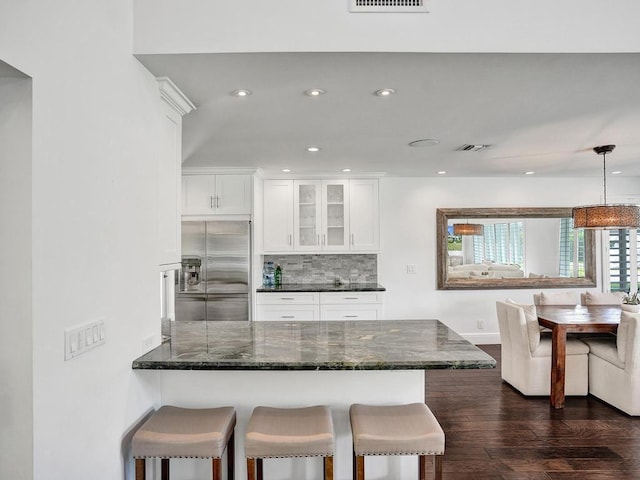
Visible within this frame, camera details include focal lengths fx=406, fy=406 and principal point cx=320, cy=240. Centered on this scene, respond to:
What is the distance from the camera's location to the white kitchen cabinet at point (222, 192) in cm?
468

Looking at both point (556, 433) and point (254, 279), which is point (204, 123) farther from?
point (556, 433)

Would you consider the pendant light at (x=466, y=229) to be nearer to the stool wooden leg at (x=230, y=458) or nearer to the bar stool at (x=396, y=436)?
the bar stool at (x=396, y=436)

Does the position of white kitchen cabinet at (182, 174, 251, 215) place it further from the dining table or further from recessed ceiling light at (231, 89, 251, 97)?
the dining table

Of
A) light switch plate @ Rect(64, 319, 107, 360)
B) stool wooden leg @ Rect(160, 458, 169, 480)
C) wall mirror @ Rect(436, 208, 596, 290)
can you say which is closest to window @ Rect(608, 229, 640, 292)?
wall mirror @ Rect(436, 208, 596, 290)

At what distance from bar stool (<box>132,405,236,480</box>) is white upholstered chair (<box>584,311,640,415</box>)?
321 cm

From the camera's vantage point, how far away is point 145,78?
1.98 metres

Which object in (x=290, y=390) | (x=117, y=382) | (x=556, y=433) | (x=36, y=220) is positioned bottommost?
(x=556, y=433)

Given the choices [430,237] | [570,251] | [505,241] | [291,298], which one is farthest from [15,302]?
[570,251]

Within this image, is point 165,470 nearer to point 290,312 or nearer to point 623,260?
point 290,312

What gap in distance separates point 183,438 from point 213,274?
9.67ft

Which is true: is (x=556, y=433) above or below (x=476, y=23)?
below

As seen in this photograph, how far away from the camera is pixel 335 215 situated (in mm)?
5125

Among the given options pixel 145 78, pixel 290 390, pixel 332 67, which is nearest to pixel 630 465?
pixel 290 390

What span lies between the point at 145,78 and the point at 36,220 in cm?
104
